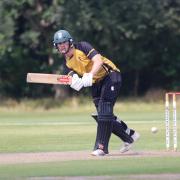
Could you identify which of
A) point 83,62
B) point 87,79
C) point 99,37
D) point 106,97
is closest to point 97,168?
point 87,79

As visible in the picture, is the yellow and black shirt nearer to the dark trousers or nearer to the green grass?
the dark trousers

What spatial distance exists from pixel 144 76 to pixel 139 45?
324 cm

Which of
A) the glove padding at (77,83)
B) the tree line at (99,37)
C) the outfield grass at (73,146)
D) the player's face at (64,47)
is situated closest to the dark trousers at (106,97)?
the glove padding at (77,83)

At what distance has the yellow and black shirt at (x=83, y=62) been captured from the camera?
46.6 feet

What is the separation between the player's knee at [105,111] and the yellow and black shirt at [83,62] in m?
0.41

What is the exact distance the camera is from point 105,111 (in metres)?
14.2

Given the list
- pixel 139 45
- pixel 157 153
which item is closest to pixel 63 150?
pixel 157 153

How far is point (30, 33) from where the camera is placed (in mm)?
43219

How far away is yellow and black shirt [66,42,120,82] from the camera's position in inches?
559

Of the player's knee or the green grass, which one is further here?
the player's knee

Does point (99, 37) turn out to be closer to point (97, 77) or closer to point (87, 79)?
point (97, 77)

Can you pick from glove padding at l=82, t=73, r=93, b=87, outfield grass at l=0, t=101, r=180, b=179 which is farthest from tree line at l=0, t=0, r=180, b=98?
glove padding at l=82, t=73, r=93, b=87

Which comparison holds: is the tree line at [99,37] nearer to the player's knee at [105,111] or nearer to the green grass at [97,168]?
the player's knee at [105,111]

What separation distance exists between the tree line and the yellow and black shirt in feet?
89.4
